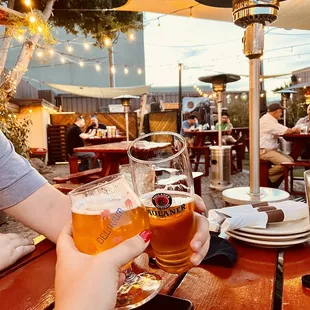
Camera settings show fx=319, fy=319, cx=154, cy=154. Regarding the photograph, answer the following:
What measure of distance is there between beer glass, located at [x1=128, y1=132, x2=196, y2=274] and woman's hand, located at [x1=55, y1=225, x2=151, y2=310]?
12cm

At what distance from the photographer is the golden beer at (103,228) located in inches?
20.7

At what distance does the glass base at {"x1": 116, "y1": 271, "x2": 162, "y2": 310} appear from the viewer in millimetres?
597

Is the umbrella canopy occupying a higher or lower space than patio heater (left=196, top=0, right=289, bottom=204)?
higher

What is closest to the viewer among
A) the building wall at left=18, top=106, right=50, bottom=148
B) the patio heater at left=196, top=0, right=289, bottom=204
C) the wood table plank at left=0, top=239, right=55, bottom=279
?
the wood table plank at left=0, top=239, right=55, bottom=279

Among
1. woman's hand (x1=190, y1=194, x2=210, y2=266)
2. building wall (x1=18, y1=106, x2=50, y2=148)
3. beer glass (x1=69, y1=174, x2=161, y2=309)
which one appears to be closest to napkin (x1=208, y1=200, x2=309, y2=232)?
woman's hand (x1=190, y1=194, x2=210, y2=266)

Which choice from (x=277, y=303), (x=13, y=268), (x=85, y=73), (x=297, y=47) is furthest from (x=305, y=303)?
(x=85, y=73)

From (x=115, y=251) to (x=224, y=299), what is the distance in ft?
0.94

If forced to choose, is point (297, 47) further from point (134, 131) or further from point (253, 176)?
point (253, 176)

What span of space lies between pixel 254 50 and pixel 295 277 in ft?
2.80

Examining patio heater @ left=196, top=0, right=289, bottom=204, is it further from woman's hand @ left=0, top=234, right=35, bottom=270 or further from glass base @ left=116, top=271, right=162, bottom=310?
woman's hand @ left=0, top=234, right=35, bottom=270

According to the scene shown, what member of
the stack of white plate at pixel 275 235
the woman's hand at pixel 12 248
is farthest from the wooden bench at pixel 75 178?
the stack of white plate at pixel 275 235

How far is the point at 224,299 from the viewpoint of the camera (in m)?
0.63

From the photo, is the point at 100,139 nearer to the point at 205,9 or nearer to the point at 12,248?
the point at 205,9

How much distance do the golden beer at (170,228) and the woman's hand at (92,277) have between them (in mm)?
114
